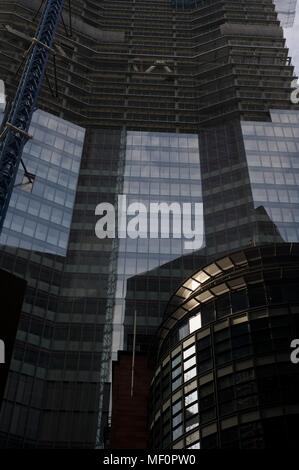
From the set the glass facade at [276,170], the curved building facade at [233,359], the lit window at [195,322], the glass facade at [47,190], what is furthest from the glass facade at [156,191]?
the lit window at [195,322]

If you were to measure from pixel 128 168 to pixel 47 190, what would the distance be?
1508 cm

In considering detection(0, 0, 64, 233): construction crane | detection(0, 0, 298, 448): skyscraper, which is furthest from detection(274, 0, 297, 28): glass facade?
detection(0, 0, 64, 233): construction crane

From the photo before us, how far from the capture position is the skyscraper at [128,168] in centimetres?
7325

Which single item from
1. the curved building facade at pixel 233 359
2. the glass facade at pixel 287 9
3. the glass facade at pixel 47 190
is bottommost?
the curved building facade at pixel 233 359

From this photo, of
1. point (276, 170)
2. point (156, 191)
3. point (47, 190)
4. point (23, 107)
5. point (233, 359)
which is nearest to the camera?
point (233, 359)

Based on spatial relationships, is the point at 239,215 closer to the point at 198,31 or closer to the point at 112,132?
the point at 112,132

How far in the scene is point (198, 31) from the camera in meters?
134

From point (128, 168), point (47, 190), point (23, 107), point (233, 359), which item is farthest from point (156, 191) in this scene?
point (233, 359)

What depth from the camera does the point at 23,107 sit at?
52500mm

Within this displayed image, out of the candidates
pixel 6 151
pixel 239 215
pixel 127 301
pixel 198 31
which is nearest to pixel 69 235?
pixel 127 301

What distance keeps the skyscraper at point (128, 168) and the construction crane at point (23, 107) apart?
2031 cm

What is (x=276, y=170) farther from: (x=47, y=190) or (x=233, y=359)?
(x=233, y=359)

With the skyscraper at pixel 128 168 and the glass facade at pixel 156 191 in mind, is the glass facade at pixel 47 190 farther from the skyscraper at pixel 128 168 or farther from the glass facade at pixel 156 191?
the glass facade at pixel 156 191

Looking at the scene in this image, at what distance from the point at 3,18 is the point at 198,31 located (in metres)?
43.1
